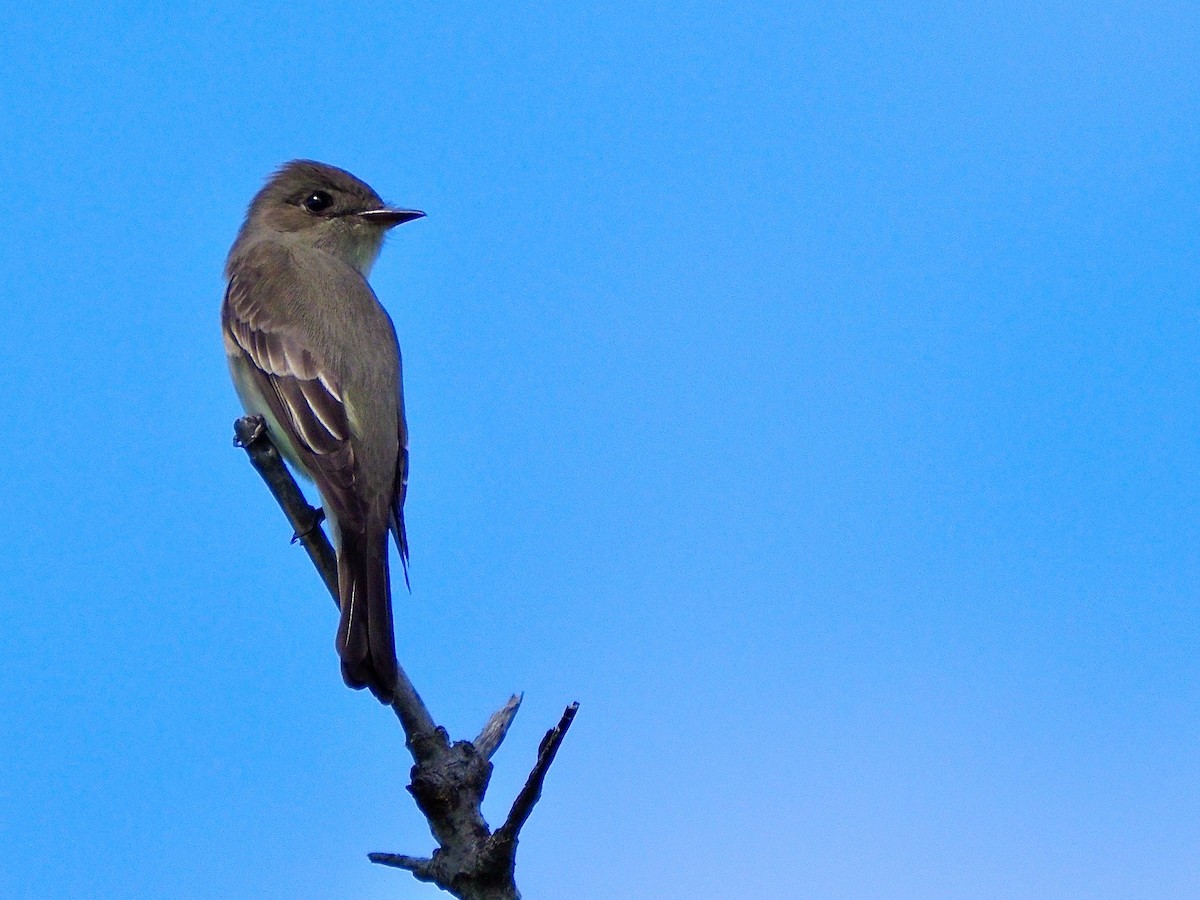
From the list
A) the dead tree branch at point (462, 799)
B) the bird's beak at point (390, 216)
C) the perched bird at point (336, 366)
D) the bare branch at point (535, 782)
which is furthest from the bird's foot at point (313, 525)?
the bird's beak at point (390, 216)

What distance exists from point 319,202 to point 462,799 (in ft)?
17.4

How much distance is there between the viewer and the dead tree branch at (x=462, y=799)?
3.31 metres

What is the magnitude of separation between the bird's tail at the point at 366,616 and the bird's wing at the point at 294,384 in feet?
0.69

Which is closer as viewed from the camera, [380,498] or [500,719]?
[500,719]

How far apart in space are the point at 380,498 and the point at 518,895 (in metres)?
2.59

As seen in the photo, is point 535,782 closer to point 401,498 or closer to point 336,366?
point 401,498

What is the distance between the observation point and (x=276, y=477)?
4879 millimetres

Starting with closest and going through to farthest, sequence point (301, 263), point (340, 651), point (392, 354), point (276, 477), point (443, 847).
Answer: point (443, 847) → point (340, 651) → point (276, 477) → point (392, 354) → point (301, 263)

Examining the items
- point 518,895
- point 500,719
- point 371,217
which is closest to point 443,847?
point 518,895

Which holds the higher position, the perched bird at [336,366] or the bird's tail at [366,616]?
the perched bird at [336,366]

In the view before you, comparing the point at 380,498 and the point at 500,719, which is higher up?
the point at 380,498

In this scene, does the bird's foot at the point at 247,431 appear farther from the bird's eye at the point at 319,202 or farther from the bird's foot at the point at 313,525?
the bird's eye at the point at 319,202

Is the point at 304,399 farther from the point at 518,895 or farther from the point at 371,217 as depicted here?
the point at 518,895

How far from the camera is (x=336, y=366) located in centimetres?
634
